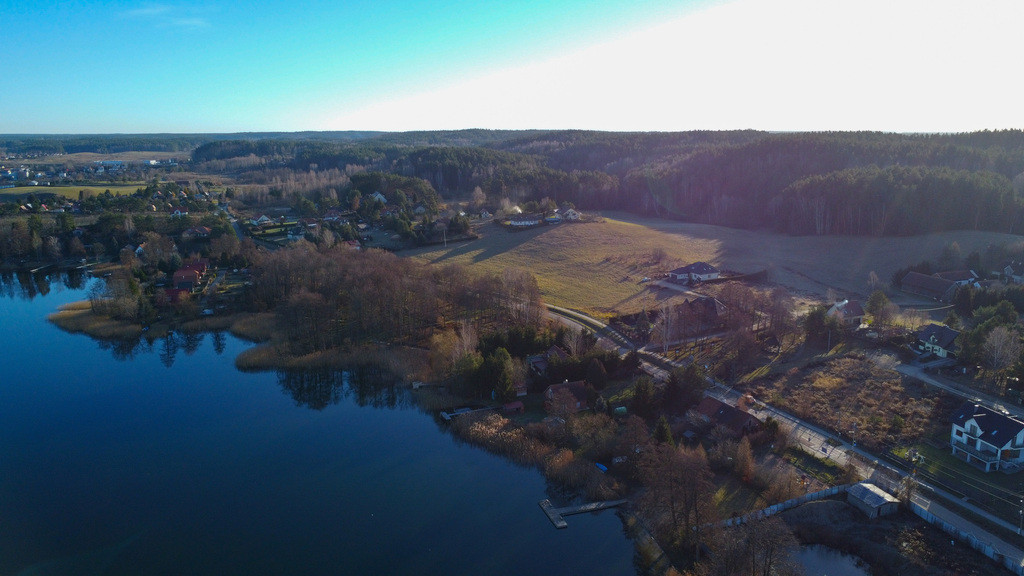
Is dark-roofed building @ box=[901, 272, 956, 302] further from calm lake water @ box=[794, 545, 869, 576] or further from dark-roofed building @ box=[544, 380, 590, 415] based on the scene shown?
calm lake water @ box=[794, 545, 869, 576]

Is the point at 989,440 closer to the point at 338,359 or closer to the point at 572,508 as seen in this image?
the point at 572,508

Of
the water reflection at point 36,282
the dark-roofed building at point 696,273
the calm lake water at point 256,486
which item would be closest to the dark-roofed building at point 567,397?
the calm lake water at point 256,486

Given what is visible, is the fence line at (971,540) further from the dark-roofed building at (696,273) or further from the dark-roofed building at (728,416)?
the dark-roofed building at (696,273)

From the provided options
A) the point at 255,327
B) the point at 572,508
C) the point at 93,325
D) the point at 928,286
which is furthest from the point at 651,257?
the point at 93,325

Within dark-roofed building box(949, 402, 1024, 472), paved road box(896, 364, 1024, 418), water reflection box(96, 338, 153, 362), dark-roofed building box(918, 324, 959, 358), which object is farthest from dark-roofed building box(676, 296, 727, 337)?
water reflection box(96, 338, 153, 362)

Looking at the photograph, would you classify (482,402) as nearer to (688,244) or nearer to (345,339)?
(345,339)

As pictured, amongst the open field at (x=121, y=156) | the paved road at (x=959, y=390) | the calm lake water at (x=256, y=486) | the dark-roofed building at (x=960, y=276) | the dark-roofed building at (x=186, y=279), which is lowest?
the calm lake water at (x=256, y=486)

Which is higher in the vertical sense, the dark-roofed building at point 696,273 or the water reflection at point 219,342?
the dark-roofed building at point 696,273
